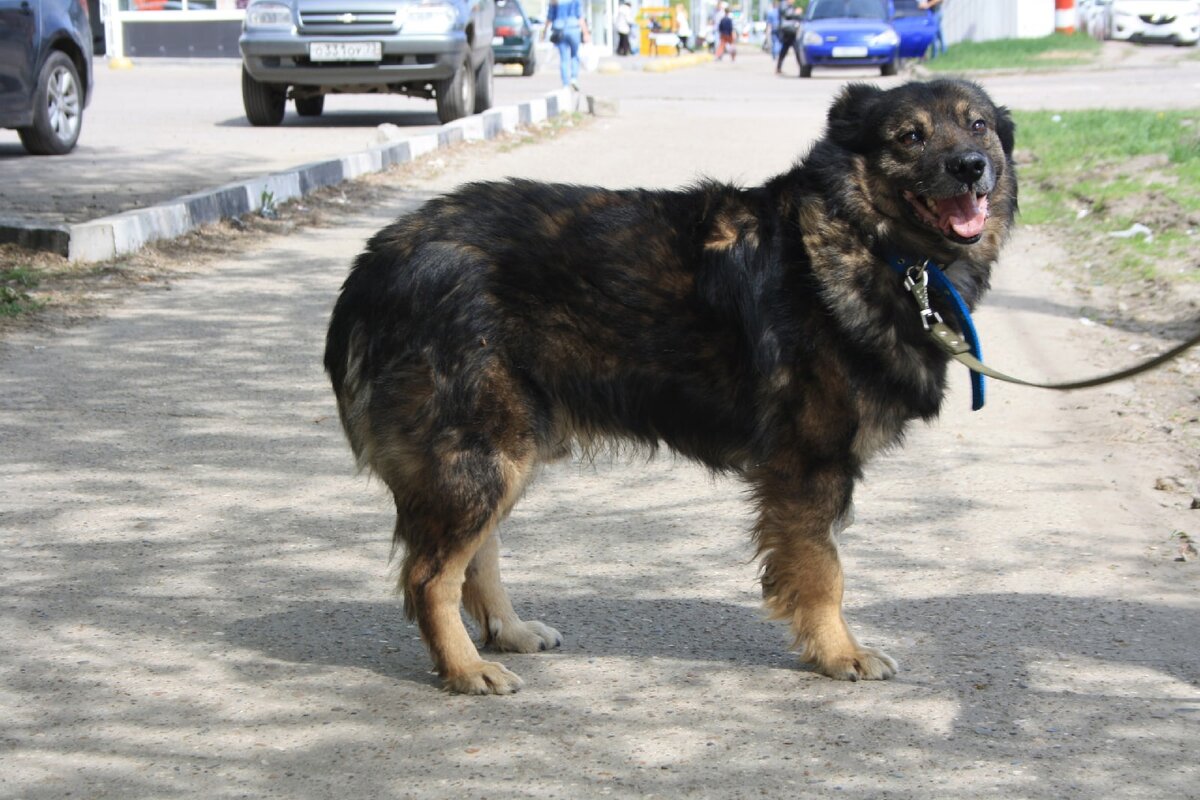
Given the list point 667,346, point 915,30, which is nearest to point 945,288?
point 667,346

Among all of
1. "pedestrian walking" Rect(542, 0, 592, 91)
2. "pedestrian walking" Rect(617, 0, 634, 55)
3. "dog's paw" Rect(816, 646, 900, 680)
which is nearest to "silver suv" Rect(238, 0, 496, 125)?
"pedestrian walking" Rect(542, 0, 592, 91)

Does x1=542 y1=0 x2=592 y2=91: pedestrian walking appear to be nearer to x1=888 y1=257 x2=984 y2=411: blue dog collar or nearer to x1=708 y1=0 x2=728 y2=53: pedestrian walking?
x1=888 y1=257 x2=984 y2=411: blue dog collar

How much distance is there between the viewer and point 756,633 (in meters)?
4.47

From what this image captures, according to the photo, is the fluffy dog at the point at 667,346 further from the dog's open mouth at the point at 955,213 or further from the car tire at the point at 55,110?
the car tire at the point at 55,110

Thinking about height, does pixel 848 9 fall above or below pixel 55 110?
above

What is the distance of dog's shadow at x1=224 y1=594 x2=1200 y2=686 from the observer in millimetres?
4188

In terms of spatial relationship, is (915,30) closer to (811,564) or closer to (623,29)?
(623,29)

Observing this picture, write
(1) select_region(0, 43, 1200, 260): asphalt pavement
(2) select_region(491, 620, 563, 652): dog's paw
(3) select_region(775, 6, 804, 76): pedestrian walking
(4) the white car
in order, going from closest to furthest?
(2) select_region(491, 620, 563, 652): dog's paw, (1) select_region(0, 43, 1200, 260): asphalt pavement, (3) select_region(775, 6, 804, 76): pedestrian walking, (4) the white car

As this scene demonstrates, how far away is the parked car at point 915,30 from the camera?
3350 cm

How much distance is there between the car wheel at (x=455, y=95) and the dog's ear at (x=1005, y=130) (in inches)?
545

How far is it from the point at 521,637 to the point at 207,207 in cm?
744

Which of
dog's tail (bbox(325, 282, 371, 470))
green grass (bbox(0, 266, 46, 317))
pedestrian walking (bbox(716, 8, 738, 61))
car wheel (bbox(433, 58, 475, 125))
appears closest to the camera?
dog's tail (bbox(325, 282, 371, 470))

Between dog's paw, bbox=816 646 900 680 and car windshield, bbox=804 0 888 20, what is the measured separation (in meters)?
28.6

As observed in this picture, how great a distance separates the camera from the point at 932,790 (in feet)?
11.0
